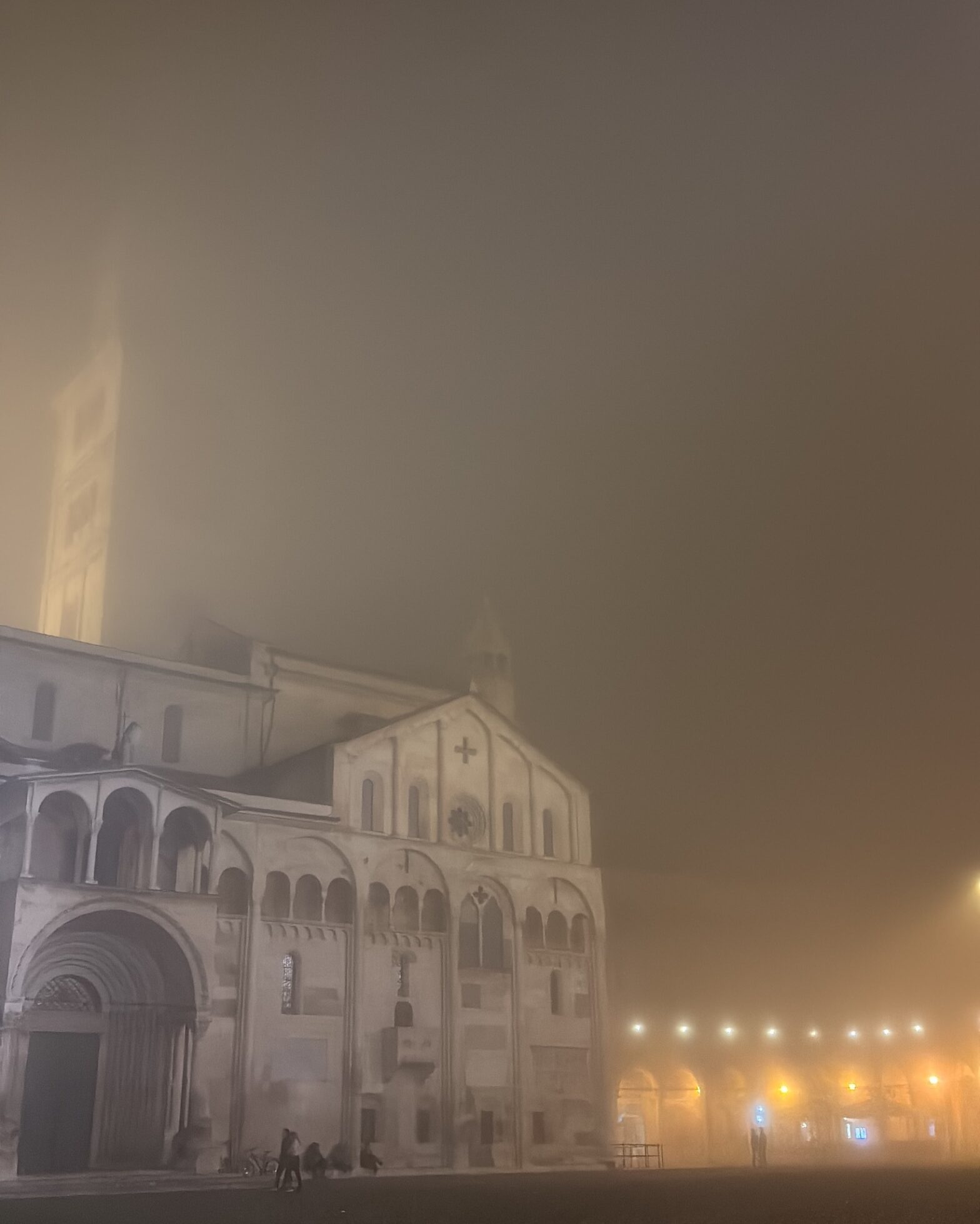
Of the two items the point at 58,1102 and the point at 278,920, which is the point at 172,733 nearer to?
the point at 278,920

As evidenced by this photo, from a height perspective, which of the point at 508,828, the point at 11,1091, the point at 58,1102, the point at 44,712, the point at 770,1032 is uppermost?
the point at 44,712

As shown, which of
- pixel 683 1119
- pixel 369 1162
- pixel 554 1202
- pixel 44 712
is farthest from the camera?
pixel 683 1119

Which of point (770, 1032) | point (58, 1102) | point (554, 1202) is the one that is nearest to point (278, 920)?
point (58, 1102)

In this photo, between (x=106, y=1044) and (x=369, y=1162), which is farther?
(x=369, y=1162)

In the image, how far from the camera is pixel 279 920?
3516cm

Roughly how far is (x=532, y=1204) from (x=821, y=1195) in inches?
218

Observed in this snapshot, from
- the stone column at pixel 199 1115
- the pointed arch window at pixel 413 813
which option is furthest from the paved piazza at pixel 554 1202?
the pointed arch window at pixel 413 813

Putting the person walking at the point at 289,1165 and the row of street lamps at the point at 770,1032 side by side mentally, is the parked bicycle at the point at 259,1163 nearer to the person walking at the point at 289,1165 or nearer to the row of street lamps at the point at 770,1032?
the person walking at the point at 289,1165

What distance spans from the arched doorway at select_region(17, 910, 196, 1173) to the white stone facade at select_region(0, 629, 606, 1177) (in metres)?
0.06

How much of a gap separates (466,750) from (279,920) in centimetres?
966

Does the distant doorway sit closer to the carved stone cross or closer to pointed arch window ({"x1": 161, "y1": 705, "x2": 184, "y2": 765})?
pointed arch window ({"x1": 161, "y1": 705, "x2": 184, "y2": 765})

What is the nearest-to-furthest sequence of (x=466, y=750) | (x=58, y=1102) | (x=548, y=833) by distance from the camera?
(x=58, y=1102), (x=466, y=750), (x=548, y=833)

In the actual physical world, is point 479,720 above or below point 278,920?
above

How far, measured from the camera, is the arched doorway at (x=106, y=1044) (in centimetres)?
2975
